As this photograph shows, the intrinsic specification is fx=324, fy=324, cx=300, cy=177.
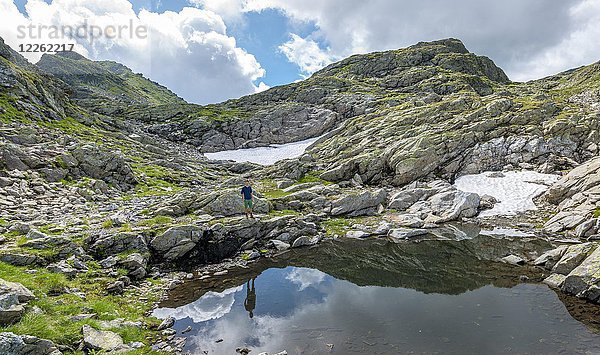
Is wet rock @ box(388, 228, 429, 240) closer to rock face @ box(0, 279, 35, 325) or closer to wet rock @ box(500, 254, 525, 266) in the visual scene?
wet rock @ box(500, 254, 525, 266)

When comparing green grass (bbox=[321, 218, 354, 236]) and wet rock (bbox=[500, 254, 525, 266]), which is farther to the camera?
green grass (bbox=[321, 218, 354, 236])

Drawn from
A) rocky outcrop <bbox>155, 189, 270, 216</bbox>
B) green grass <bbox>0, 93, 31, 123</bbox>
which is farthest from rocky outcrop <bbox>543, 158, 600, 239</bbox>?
green grass <bbox>0, 93, 31, 123</bbox>

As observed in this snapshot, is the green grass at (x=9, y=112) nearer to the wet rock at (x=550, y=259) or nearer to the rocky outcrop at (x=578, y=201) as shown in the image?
the wet rock at (x=550, y=259)

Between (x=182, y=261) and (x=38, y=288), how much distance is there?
11093 mm

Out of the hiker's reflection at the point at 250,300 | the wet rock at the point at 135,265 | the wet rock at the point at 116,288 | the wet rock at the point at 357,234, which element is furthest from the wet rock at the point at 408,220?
the wet rock at the point at 116,288

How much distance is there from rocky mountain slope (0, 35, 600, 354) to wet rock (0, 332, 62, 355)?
0.06 m

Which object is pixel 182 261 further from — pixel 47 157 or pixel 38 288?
pixel 47 157

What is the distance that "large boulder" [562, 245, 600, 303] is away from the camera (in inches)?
687

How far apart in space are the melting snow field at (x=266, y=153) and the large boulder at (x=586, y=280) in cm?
7699

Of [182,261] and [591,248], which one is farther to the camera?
[182,261]

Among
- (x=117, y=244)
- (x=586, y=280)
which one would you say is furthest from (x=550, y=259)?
(x=117, y=244)

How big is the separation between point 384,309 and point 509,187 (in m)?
41.4

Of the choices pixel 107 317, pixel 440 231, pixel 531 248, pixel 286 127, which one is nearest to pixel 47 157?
pixel 107 317

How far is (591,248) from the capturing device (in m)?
21.1
